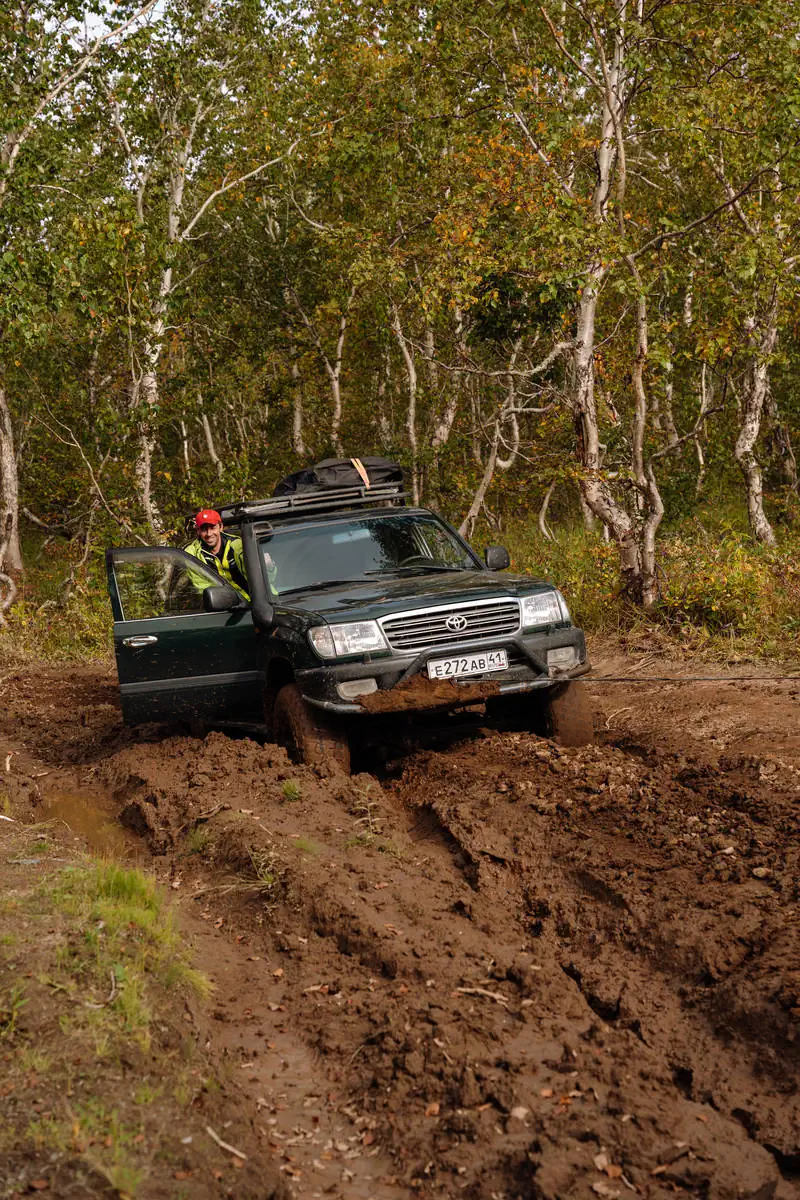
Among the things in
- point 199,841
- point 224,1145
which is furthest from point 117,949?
point 199,841

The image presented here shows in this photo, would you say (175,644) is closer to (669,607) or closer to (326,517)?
(326,517)

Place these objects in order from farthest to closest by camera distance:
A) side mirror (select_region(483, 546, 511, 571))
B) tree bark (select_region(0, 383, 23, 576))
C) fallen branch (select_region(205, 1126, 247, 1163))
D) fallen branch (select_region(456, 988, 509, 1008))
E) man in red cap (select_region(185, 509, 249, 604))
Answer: tree bark (select_region(0, 383, 23, 576))
man in red cap (select_region(185, 509, 249, 604))
side mirror (select_region(483, 546, 511, 571))
fallen branch (select_region(456, 988, 509, 1008))
fallen branch (select_region(205, 1126, 247, 1163))

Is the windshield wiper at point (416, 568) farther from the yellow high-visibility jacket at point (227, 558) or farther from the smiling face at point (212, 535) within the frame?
the smiling face at point (212, 535)

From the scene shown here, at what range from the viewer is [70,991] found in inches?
157

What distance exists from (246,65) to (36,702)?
14591 millimetres

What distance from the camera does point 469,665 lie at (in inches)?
271

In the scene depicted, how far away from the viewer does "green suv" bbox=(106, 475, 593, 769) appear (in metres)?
6.83

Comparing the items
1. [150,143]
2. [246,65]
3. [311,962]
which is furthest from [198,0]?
[311,962]

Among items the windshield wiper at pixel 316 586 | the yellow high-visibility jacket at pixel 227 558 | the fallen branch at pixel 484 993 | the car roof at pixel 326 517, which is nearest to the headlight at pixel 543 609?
the windshield wiper at pixel 316 586

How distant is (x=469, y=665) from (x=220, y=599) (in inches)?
74.3

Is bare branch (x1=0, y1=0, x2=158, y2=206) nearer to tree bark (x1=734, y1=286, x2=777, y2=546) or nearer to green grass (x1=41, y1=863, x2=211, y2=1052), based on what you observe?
tree bark (x1=734, y1=286, x2=777, y2=546)

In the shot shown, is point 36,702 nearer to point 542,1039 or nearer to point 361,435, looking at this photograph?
point 542,1039

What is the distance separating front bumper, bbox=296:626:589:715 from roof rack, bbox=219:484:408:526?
167 cm

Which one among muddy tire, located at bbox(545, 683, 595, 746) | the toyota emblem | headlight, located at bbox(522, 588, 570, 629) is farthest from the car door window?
muddy tire, located at bbox(545, 683, 595, 746)
